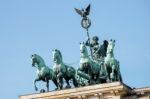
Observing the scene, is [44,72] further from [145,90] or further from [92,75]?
[145,90]

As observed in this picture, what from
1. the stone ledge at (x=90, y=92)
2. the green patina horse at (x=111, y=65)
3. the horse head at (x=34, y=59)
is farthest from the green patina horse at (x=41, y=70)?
the green patina horse at (x=111, y=65)

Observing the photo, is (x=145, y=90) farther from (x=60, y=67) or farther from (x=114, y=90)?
(x=60, y=67)

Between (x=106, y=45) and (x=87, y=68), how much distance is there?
246cm

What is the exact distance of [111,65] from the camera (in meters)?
51.1

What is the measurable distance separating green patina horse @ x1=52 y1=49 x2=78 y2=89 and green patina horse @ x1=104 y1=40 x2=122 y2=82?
2139mm

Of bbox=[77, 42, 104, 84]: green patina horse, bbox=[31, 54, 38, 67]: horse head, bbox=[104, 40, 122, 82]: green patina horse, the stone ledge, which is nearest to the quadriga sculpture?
bbox=[77, 42, 104, 84]: green patina horse

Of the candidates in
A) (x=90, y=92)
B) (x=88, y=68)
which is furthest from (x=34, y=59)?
(x=90, y=92)

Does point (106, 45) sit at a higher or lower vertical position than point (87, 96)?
higher

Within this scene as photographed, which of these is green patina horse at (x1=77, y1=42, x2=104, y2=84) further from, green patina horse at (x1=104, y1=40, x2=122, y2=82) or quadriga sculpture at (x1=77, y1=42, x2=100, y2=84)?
green patina horse at (x1=104, y1=40, x2=122, y2=82)

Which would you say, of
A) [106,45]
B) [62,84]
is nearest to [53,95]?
[62,84]

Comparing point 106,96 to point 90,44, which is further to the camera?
point 90,44

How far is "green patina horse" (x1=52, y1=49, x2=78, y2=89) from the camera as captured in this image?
5197 cm

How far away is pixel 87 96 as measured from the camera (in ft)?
166

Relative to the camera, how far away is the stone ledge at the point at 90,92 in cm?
5003
